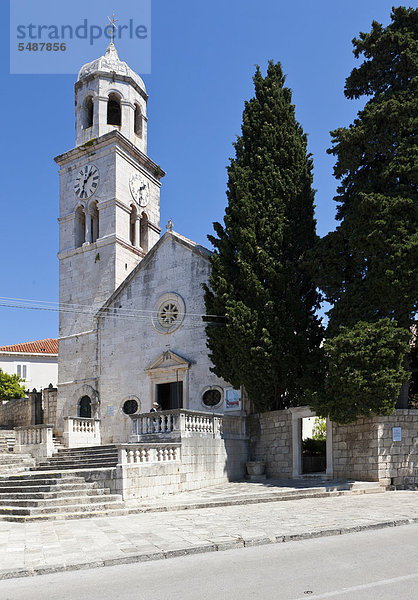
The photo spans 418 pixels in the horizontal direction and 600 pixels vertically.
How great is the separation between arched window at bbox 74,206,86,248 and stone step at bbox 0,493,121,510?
1608cm

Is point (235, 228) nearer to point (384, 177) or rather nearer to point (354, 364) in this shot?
point (384, 177)

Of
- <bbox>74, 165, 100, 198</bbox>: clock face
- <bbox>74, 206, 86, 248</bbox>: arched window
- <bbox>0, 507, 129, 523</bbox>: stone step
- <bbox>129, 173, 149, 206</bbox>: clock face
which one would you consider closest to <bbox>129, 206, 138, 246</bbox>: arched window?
<bbox>129, 173, 149, 206</bbox>: clock face

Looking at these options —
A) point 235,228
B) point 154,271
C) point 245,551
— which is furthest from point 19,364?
point 245,551

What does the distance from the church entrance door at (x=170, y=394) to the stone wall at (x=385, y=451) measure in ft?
24.2

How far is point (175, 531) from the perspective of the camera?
9.78 m

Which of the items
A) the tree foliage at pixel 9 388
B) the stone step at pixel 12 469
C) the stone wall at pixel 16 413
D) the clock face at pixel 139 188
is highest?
the clock face at pixel 139 188

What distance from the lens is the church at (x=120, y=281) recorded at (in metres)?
22.9

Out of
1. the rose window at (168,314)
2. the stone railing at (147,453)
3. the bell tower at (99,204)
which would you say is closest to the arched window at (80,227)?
the bell tower at (99,204)

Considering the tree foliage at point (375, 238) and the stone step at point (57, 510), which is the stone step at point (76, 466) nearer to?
the stone step at point (57, 510)

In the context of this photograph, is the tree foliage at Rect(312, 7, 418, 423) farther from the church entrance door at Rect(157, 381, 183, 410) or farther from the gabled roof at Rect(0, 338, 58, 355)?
the gabled roof at Rect(0, 338, 58, 355)

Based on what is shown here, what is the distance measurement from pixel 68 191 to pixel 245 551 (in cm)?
2327

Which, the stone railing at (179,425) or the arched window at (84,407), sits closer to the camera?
the stone railing at (179,425)

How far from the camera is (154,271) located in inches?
964

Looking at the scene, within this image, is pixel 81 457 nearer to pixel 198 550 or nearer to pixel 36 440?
pixel 36 440
